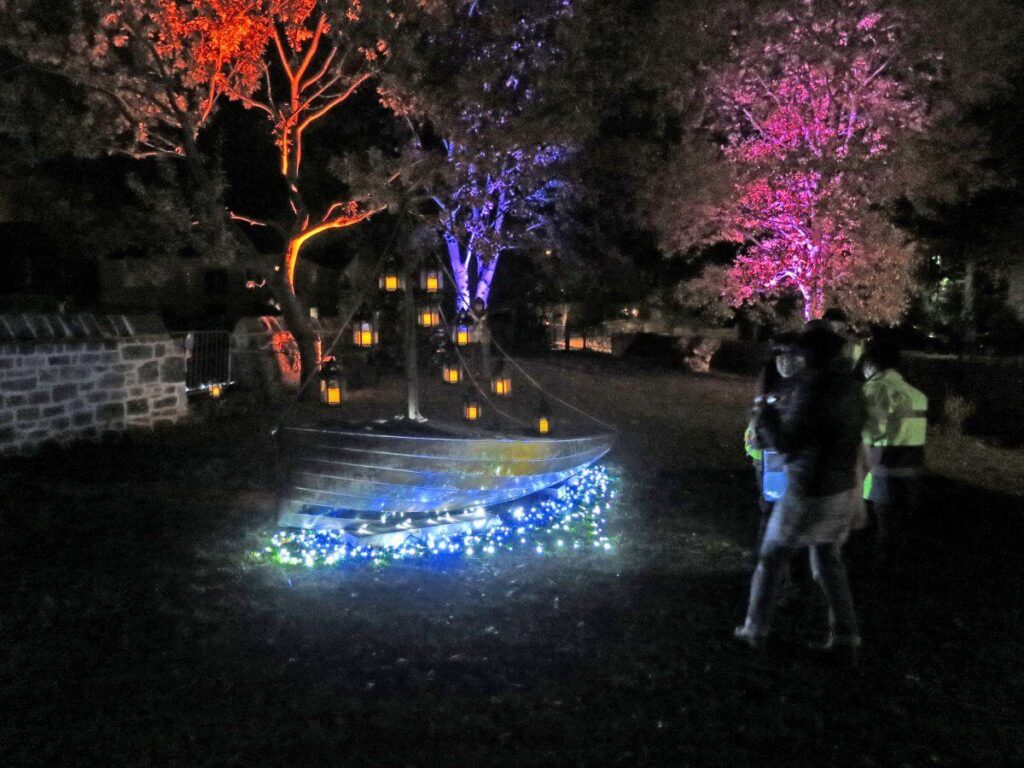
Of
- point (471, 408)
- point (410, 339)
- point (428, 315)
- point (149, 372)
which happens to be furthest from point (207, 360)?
point (410, 339)

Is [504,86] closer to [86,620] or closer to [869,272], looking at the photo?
[869,272]

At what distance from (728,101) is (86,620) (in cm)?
1521

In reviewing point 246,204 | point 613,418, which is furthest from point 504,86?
point 246,204

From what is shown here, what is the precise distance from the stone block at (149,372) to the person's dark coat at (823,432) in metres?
9.03

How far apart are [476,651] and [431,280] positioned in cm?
486

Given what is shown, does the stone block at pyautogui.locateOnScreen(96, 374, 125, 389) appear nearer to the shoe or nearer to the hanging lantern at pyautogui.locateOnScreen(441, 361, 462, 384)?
the hanging lantern at pyautogui.locateOnScreen(441, 361, 462, 384)

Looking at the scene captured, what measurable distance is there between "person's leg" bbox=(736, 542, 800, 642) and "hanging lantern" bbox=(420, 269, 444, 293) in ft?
16.7

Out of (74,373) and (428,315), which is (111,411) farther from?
(428,315)

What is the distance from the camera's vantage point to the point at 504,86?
54.7 feet

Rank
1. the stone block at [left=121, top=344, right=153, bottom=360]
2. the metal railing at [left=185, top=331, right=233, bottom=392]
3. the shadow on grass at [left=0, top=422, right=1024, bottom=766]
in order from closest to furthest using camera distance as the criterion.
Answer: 1. the shadow on grass at [left=0, top=422, right=1024, bottom=766]
2. the stone block at [left=121, top=344, right=153, bottom=360]
3. the metal railing at [left=185, top=331, right=233, bottom=392]

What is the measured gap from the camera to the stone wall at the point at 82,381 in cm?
947

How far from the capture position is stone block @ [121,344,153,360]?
10984 mm

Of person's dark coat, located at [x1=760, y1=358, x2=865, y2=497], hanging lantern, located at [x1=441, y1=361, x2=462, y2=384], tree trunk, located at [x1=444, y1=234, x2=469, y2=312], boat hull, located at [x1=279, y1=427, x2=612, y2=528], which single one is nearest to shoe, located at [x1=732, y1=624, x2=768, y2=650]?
person's dark coat, located at [x1=760, y1=358, x2=865, y2=497]

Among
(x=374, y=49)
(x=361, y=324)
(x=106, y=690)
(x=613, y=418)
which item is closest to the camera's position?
(x=106, y=690)
